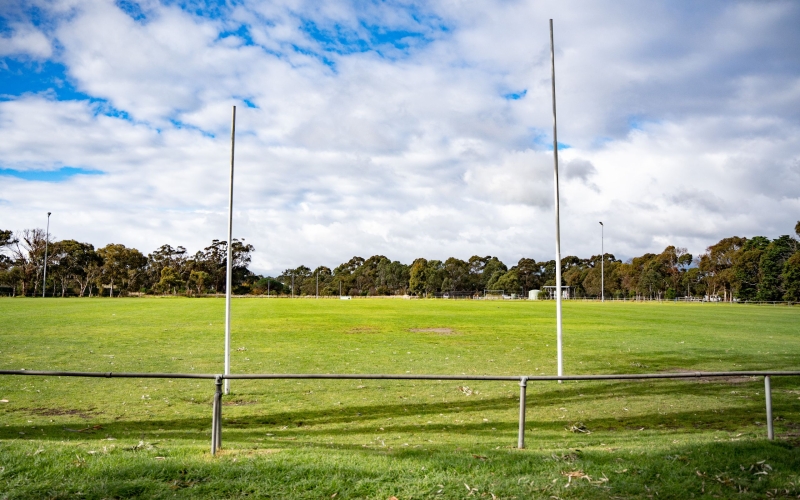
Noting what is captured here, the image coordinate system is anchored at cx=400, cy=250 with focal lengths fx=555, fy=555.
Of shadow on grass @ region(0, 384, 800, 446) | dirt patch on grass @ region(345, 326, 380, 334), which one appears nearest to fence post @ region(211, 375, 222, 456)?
shadow on grass @ region(0, 384, 800, 446)

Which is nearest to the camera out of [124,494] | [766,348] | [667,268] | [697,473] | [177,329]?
[124,494]

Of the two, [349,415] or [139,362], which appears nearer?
[349,415]

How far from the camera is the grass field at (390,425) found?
18.2ft

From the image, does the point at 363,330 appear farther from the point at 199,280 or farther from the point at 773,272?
the point at 199,280

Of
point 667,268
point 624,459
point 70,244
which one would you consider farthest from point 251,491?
point 667,268

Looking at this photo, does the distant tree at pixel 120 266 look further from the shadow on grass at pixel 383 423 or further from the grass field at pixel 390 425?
the shadow on grass at pixel 383 423

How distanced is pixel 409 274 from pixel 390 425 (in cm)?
15007

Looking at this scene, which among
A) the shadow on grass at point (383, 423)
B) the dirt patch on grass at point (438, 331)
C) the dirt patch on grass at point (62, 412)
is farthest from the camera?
the dirt patch on grass at point (438, 331)

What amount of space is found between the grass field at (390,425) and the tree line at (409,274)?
75.0 metres

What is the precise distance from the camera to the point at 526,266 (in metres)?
153

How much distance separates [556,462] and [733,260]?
11265 cm

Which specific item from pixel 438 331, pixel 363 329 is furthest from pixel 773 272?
pixel 363 329

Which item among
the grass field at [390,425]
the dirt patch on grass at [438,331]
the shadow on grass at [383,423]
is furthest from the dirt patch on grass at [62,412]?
the dirt patch on grass at [438,331]

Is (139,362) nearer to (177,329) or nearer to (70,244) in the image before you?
(177,329)
